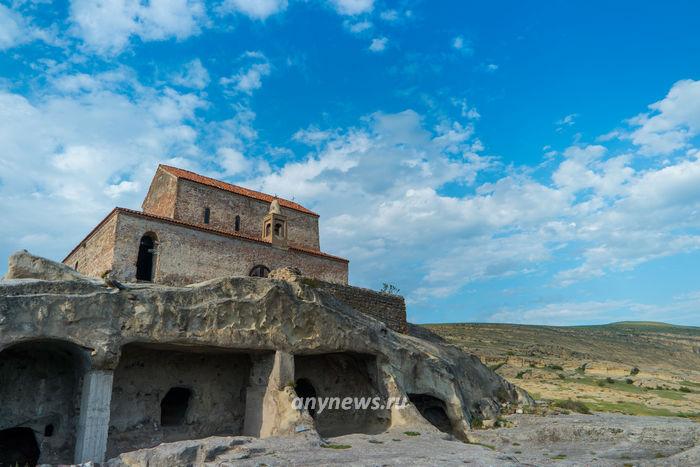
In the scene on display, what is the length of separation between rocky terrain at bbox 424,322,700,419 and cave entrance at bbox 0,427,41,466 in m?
15.3

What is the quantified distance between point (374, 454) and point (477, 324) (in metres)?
54.3

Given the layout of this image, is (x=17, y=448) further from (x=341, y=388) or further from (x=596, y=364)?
(x=596, y=364)

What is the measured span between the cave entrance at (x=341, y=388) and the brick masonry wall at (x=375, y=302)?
2680 millimetres

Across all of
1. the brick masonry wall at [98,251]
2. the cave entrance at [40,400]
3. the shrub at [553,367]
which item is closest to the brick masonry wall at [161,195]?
the brick masonry wall at [98,251]

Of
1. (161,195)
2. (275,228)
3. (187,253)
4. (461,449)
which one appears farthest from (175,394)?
(161,195)

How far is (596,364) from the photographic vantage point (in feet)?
142

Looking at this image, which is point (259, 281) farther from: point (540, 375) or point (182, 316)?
point (540, 375)

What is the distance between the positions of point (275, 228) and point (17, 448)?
48.1ft

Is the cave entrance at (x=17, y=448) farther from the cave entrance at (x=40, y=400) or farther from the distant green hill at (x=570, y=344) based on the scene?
the distant green hill at (x=570, y=344)

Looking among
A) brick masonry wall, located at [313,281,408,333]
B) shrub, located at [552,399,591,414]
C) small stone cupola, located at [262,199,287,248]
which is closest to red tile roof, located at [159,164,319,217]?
small stone cupola, located at [262,199,287,248]

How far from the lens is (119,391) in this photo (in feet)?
46.1

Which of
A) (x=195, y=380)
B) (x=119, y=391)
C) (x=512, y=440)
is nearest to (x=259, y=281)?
(x=195, y=380)

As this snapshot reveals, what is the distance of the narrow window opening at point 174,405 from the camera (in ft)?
50.5

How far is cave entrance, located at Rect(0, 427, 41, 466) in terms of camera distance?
45.4 ft
